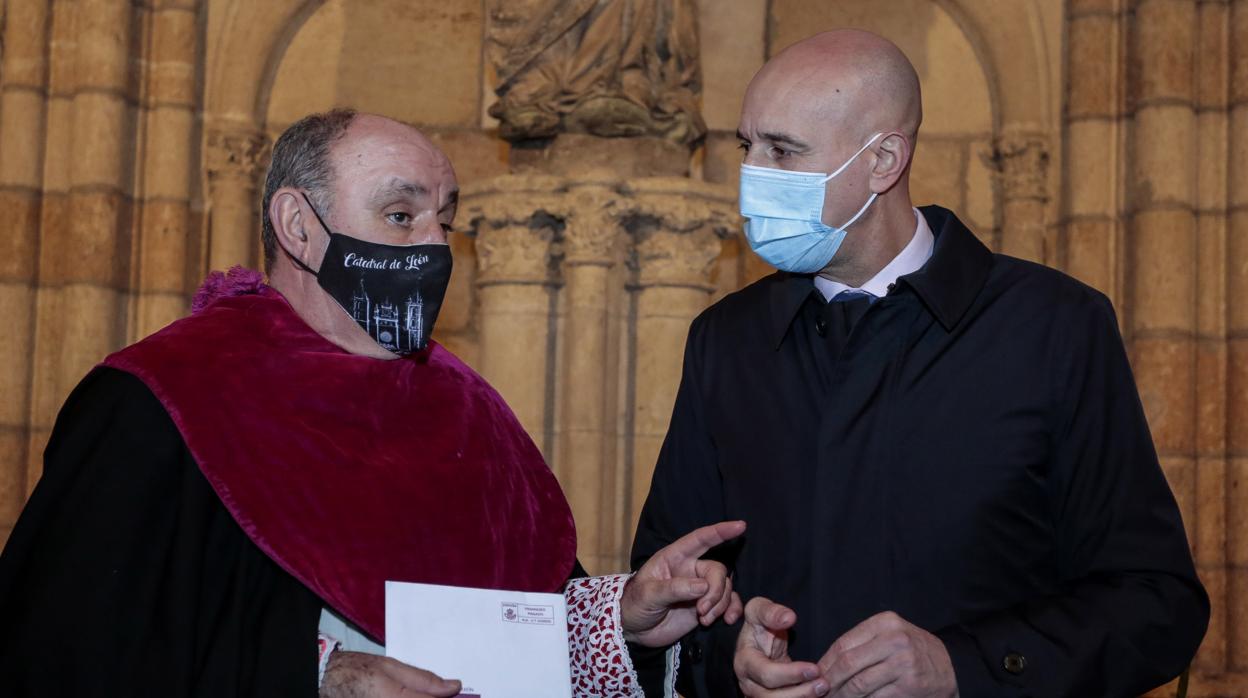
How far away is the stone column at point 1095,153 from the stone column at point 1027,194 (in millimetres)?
112

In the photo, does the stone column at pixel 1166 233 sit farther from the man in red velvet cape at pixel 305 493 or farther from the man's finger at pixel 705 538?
the man's finger at pixel 705 538

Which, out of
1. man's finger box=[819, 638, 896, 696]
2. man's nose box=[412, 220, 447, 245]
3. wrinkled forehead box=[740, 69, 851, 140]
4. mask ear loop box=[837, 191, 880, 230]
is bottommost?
man's finger box=[819, 638, 896, 696]

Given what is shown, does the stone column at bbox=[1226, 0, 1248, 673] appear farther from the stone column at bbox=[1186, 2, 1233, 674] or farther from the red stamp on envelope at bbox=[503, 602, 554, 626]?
the red stamp on envelope at bbox=[503, 602, 554, 626]

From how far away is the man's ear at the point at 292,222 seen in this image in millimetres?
2379

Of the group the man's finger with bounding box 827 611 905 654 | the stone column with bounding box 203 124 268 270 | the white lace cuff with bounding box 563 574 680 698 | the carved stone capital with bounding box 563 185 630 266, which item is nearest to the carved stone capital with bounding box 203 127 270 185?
the stone column with bounding box 203 124 268 270

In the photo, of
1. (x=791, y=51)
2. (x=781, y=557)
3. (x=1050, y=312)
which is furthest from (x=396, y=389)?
(x=1050, y=312)

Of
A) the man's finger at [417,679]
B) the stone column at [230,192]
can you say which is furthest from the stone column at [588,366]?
the man's finger at [417,679]

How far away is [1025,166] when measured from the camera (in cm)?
589

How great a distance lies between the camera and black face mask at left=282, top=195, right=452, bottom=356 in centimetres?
233

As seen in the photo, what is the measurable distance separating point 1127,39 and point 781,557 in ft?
14.0

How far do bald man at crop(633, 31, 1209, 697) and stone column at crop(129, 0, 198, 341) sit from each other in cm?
410

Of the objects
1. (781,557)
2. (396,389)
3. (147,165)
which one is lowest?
(781,557)

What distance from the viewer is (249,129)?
613 centimetres

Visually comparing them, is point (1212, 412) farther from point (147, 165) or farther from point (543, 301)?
point (147, 165)
